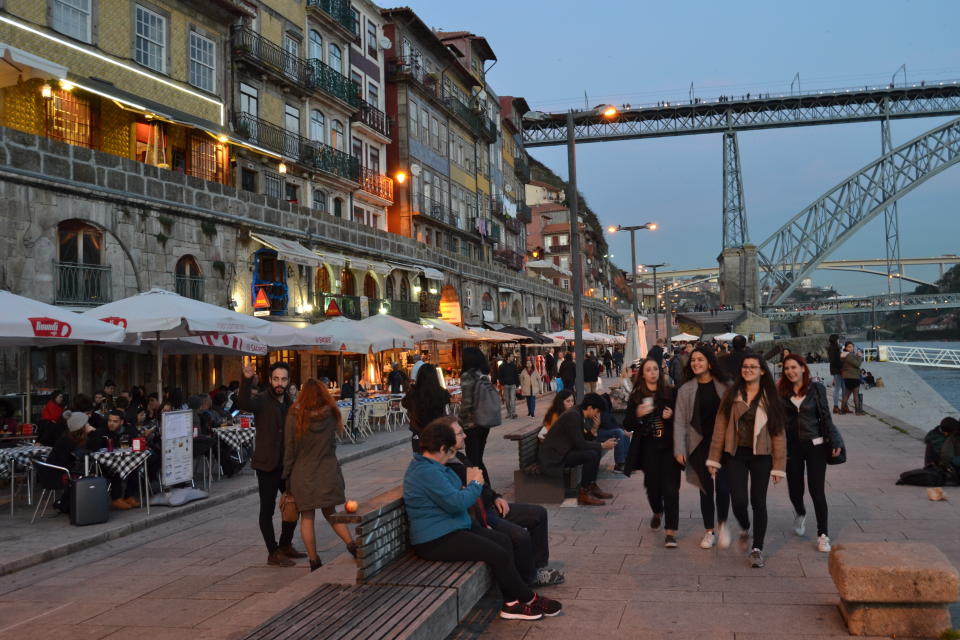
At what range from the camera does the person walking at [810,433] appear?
700cm

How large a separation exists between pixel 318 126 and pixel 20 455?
22776 millimetres

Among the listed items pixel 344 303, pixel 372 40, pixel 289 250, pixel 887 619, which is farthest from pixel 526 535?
pixel 372 40

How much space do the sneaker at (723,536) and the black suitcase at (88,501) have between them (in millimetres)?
6355

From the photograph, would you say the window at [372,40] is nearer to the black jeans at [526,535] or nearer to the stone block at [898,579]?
the black jeans at [526,535]

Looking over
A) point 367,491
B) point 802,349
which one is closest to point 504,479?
point 367,491

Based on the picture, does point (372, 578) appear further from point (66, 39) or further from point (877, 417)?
point (66, 39)

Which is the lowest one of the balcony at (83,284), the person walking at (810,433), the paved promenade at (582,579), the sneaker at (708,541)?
the paved promenade at (582,579)

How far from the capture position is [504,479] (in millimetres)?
11719

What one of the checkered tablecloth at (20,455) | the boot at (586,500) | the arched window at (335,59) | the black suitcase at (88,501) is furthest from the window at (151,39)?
the boot at (586,500)

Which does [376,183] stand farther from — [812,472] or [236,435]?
[812,472]

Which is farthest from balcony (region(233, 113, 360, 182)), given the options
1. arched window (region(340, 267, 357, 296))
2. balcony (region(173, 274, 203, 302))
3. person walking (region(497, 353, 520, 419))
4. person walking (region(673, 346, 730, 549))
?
person walking (region(673, 346, 730, 549))

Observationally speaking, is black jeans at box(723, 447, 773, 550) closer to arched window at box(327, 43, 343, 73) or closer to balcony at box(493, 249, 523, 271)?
arched window at box(327, 43, 343, 73)

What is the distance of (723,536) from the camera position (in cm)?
712

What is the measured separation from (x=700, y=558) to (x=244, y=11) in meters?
23.1
